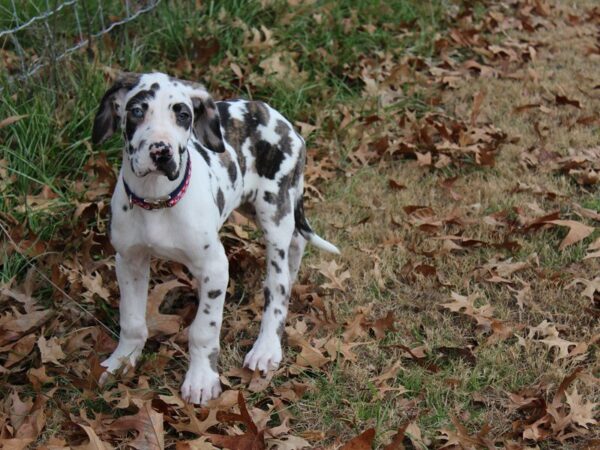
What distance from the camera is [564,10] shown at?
924 cm

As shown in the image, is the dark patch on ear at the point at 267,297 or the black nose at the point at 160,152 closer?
the black nose at the point at 160,152

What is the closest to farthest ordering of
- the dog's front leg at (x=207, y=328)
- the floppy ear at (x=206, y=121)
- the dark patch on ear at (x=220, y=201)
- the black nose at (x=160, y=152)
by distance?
the black nose at (x=160, y=152)
the floppy ear at (x=206, y=121)
the dog's front leg at (x=207, y=328)
the dark patch on ear at (x=220, y=201)

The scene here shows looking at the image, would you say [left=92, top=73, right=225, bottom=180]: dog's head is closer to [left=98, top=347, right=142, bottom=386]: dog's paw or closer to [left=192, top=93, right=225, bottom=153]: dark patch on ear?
[left=192, top=93, right=225, bottom=153]: dark patch on ear

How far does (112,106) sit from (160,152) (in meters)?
0.54

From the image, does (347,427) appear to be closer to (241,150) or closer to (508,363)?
(508,363)

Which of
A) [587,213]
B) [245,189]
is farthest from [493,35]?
[245,189]

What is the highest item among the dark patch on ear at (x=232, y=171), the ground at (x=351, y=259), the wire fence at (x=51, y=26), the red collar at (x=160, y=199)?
the red collar at (x=160, y=199)

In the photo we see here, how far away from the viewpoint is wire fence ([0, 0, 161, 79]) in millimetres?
5598

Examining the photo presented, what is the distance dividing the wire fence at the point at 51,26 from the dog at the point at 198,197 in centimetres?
186

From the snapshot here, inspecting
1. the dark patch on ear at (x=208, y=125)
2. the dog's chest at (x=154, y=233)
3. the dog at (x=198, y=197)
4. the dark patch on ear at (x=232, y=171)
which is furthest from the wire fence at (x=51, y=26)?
the dog's chest at (x=154, y=233)

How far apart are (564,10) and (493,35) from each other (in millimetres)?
1233

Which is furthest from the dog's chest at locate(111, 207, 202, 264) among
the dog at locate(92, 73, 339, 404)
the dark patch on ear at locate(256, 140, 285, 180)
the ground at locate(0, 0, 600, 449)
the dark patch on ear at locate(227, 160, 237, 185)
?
the dark patch on ear at locate(256, 140, 285, 180)

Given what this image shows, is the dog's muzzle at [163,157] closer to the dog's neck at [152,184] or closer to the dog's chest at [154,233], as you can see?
the dog's neck at [152,184]

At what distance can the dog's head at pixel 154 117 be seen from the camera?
3.39m
